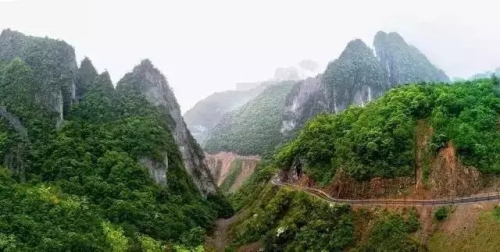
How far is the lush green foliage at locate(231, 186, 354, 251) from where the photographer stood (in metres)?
60.7

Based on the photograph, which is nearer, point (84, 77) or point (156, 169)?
point (156, 169)

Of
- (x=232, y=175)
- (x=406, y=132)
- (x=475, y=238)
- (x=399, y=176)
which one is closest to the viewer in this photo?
(x=475, y=238)

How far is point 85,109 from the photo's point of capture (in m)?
88.8

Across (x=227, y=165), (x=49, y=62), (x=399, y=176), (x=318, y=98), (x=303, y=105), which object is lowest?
(x=399, y=176)

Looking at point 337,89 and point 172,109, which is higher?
point 337,89

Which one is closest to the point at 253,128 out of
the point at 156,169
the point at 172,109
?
the point at 172,109

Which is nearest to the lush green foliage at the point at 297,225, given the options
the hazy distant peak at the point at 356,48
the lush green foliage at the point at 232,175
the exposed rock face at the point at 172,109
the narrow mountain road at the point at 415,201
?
the narrow mountain road at the point at 415,201

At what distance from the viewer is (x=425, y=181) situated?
60219 millimetres

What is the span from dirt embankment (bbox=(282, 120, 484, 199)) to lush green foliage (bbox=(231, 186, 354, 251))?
107 inches

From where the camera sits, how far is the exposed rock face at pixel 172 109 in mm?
97000

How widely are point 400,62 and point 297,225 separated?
127m

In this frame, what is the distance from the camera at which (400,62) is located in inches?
7205

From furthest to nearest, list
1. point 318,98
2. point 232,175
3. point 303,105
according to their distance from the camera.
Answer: point 303,105
point 318,98
point 232,175

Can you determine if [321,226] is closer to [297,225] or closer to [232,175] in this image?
[297,225]
